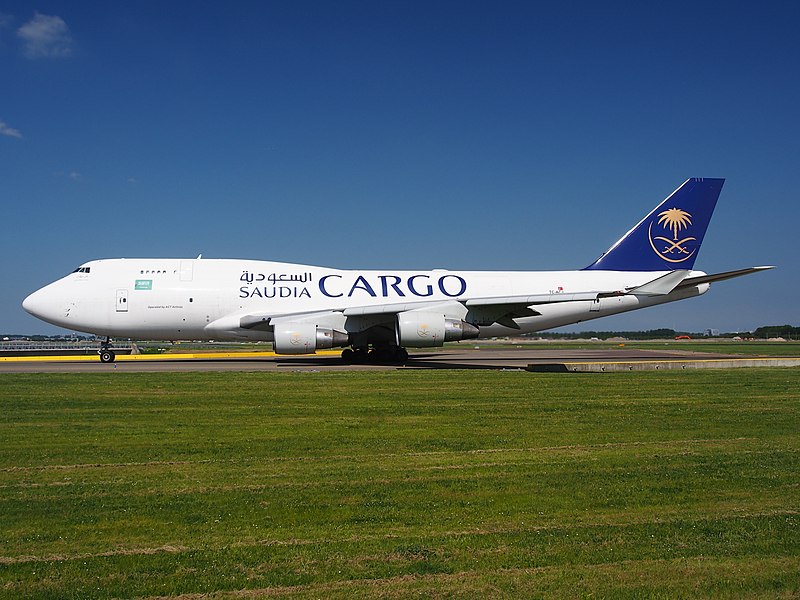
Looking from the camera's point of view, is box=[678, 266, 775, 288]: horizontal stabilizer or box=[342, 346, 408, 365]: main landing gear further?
box=[342, 346, 408, 365]: main landing gear

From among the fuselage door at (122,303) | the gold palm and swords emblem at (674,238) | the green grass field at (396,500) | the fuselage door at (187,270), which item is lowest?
the green grass field at (396,500)

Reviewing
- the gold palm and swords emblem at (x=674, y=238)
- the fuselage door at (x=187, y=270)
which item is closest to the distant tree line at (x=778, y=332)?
the gold palm and swords emblem at (x=674, y=238)

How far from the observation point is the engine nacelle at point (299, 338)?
2506 cm

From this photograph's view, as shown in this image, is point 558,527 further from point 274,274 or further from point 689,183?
point 689,183

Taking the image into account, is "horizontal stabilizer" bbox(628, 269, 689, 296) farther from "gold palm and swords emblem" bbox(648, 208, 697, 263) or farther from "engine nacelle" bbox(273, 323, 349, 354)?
"engine nacelle" bbox(273, 323, 349, 354)

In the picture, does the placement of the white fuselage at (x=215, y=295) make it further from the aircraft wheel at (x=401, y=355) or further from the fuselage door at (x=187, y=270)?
the aircraft wheel at (x=401, y=355)

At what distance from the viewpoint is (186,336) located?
27.7 m

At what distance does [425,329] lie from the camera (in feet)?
82.1

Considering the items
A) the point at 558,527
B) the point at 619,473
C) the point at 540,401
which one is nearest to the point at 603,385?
the point at 540,401

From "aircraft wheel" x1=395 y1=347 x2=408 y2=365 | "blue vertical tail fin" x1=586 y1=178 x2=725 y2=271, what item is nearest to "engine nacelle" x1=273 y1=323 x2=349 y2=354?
"aircraft wheel" x1=395 y1=347 x2=408 y2=365

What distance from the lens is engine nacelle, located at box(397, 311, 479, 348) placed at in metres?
25.0

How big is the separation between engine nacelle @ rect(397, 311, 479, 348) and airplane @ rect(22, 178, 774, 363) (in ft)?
0.13

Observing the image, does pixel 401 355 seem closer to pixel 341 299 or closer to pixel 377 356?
pixel 377 356

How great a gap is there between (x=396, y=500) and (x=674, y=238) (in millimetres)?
28167
